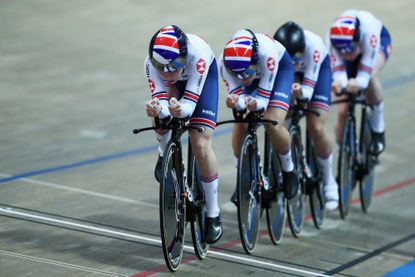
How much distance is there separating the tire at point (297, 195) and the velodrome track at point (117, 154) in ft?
0.42

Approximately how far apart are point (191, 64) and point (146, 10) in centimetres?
857

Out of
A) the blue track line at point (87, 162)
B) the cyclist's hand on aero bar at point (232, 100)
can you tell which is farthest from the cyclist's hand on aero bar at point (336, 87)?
the blue track line at point (87, 162)

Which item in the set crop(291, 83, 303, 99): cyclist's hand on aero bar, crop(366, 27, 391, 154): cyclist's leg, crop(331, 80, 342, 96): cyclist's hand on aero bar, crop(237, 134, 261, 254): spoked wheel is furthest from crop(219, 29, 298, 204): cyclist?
crop(366, 27, 391, 154): cyclist's leg

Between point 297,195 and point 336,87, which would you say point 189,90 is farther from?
point 336,87

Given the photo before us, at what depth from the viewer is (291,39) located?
23.3 feet

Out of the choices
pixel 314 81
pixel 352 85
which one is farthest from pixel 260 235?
pixel 352 85

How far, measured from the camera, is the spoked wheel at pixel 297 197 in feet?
24.4

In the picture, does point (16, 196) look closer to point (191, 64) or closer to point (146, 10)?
point (191, 64)

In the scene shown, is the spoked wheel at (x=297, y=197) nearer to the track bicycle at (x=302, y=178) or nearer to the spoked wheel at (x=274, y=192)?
the track bicycle at (x=302, y=178)

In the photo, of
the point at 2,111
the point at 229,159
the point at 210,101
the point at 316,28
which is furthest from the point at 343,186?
the point at 316,28

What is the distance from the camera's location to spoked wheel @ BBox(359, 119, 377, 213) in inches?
336

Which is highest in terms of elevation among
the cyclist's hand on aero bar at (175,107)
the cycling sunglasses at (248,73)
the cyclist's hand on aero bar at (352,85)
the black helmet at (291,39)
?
the black helmet at (291,39)

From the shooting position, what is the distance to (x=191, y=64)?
19.3 feet

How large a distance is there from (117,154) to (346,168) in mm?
2249
